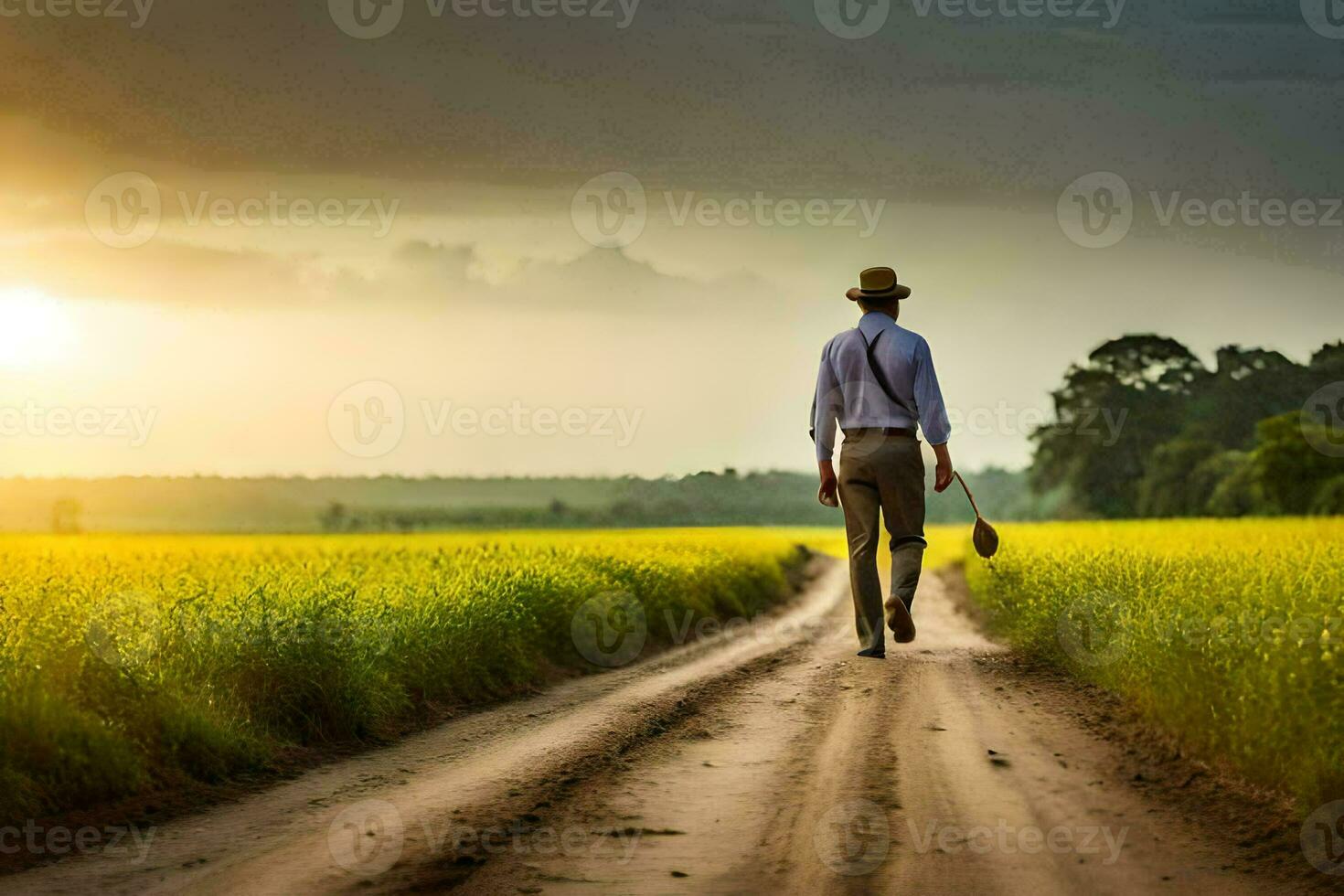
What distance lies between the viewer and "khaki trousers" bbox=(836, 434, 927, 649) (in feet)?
33.0

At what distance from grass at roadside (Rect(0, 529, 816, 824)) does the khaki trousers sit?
4539mm

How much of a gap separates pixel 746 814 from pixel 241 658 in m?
5.22

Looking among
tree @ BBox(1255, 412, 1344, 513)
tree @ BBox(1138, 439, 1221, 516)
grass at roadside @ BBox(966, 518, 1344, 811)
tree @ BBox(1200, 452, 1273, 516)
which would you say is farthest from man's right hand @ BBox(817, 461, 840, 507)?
tree @ BBox(1138, 439, 1221, 516)

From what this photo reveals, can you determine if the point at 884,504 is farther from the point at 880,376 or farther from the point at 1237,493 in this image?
the point at 1237,493

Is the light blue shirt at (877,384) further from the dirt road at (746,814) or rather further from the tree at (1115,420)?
the tree at (1115,420)

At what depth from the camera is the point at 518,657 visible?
1371cm

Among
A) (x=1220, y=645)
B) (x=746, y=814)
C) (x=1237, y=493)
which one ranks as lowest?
(x=746, y=814)

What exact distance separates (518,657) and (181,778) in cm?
577

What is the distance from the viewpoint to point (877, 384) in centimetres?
998

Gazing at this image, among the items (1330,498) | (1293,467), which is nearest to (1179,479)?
(1293,467)

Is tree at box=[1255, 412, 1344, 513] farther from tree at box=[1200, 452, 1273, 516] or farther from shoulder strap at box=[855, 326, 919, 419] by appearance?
shoulder strap at box=[855, 326, 919, 419]

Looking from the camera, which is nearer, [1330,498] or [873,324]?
[873,324]

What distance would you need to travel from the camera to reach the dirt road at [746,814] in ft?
19.1

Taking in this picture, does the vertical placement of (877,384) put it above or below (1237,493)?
above
